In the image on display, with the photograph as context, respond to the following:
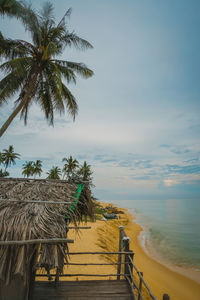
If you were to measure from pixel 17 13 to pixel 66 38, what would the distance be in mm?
2249

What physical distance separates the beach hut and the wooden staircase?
1.93 feet

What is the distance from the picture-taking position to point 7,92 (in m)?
7.41

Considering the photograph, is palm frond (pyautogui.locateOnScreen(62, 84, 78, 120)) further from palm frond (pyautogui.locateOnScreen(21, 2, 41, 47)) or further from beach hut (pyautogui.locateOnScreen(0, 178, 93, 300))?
beach hut (pyautogui.locateOnScreen(0, 178, 93, 300))

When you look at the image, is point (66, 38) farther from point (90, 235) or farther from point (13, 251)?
point (90, 235)

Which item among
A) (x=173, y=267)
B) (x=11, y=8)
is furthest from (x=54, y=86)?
(x=173, y=267)

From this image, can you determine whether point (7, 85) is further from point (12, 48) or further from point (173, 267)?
point (173, 267)

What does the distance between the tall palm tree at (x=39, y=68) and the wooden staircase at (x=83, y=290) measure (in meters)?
5.91

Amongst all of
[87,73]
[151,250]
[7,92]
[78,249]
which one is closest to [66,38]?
[87,73]

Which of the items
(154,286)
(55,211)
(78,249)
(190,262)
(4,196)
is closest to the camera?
(55,211)

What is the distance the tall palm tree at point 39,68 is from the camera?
282 inches

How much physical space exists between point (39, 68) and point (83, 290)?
28.9 feet

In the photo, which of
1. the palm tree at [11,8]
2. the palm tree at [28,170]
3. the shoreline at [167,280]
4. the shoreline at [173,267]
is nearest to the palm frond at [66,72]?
the palm tree at [11,8]

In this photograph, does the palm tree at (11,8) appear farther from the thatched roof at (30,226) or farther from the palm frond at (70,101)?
the thatched roof at (30,226)

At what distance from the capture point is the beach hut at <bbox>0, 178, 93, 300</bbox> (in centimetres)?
258
